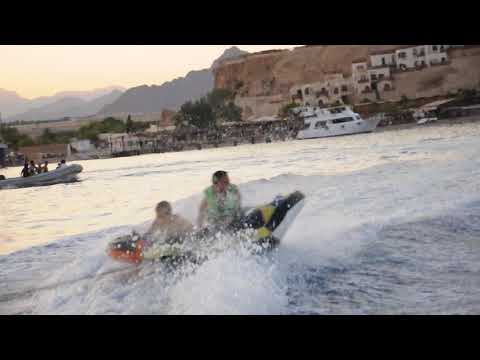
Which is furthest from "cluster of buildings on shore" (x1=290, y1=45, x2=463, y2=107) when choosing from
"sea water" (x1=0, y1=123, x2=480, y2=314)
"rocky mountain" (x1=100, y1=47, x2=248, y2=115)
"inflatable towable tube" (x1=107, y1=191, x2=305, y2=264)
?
"inflatable towable tube" (x1=107, y1=191, x2=305, y2=264)

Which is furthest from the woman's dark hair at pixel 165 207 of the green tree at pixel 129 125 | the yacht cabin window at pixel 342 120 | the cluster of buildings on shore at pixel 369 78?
the yacht cabin window at pixel 342 120

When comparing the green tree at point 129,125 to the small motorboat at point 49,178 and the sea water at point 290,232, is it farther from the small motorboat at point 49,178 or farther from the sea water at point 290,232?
the small motorboat at point 49,178

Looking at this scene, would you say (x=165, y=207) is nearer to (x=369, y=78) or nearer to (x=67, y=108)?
(x=67, y=108)

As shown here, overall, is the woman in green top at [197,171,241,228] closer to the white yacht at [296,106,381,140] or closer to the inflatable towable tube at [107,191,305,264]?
the inflatable towable tube at [107,191,305,264]

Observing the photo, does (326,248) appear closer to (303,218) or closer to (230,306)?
(303,218)

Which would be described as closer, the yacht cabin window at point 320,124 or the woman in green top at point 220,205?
the woman in green top at point 220,205

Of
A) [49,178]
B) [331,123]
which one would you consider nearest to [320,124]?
[331,123]

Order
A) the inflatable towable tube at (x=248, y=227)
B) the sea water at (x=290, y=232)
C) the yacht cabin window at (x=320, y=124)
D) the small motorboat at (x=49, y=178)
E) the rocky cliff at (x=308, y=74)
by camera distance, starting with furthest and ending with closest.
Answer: the yacht cabin window at (x=320, y=124) → the small motorboat at (x=49, y=178) → the rocky cliff at (x=308, y=74) → the inflatable towable tube at (x=248, y=227) → the sea water at (x=290, y=232)
